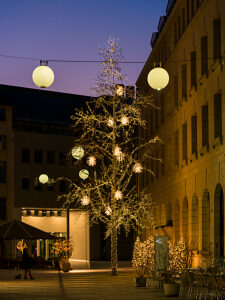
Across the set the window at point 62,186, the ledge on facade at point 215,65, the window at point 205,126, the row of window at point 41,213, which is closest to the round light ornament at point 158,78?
the ledge on facade at point 215,65

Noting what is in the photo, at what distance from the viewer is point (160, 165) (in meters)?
49.5

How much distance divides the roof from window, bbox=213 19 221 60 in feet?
118

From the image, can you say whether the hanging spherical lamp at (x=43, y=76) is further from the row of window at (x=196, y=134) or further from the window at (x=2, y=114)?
the window at (x=2, y=114)

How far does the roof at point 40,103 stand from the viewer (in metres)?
69.9

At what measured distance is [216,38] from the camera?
108 feet

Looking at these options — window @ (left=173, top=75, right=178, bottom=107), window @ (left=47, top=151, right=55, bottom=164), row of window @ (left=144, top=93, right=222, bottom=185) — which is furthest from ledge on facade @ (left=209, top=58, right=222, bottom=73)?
window @ (left=47, top=151, right=55, bottom=164)

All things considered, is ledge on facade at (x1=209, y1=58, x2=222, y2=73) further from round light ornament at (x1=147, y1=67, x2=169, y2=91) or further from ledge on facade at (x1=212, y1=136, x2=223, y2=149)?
round light ornament at (x1=147, y1=67, x2=169, y2=91)

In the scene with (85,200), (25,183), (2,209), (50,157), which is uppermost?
(50,157)

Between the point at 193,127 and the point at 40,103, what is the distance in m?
37.0

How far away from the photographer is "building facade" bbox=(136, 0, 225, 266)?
3272 centimetres


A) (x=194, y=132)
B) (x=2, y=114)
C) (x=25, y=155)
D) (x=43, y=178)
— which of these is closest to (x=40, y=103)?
(x=2, y=114)

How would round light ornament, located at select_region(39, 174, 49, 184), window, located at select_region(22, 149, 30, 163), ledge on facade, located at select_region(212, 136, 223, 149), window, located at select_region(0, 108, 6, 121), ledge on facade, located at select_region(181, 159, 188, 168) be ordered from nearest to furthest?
ledge on facade, located at select_region(212, 136, 223, 149), ledge on facade, located at select_region(181, 159, 188, 168), round light ornament, located at select_region(39, 174, 49, 184), window, located at select_region(22, 149, 30, 163), window, located at select_region(0, 108, 6, 121)

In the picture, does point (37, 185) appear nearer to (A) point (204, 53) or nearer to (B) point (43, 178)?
(B) point (43, 178)

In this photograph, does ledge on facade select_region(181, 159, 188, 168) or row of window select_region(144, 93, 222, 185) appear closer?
row of window select_region(144, 93, 222, 185)
